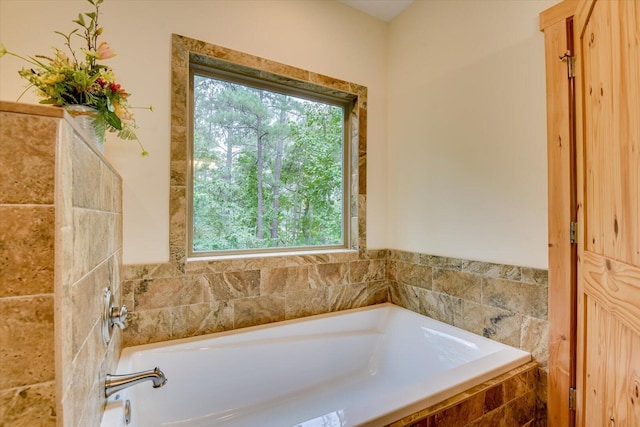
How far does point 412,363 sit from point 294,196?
1.32 m

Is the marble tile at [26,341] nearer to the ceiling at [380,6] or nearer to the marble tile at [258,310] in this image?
the marble tile at [258,310]

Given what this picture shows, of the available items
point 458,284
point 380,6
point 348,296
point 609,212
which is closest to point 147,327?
point 348,296

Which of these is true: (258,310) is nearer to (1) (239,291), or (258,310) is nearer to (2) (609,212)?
(1) (239,291)

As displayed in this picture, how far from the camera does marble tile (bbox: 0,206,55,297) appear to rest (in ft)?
1.83

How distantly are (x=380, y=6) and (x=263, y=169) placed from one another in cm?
149

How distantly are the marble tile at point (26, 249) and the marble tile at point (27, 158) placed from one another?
2cm

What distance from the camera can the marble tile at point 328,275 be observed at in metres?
2.07

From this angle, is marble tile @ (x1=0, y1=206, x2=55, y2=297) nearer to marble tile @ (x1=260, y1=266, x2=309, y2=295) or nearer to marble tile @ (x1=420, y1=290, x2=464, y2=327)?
marble tile @ (x1=260, y1=266, x2=309, y2=295)

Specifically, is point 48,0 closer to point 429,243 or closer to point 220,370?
point 220,370

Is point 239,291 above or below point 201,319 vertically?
above

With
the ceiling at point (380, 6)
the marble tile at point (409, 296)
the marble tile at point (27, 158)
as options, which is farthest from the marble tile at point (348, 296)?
the ceiling at point (380, 6)

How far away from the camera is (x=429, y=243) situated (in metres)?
2.08

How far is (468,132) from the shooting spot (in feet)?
6.05

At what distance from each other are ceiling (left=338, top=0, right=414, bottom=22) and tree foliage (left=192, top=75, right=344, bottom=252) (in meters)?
0.73
